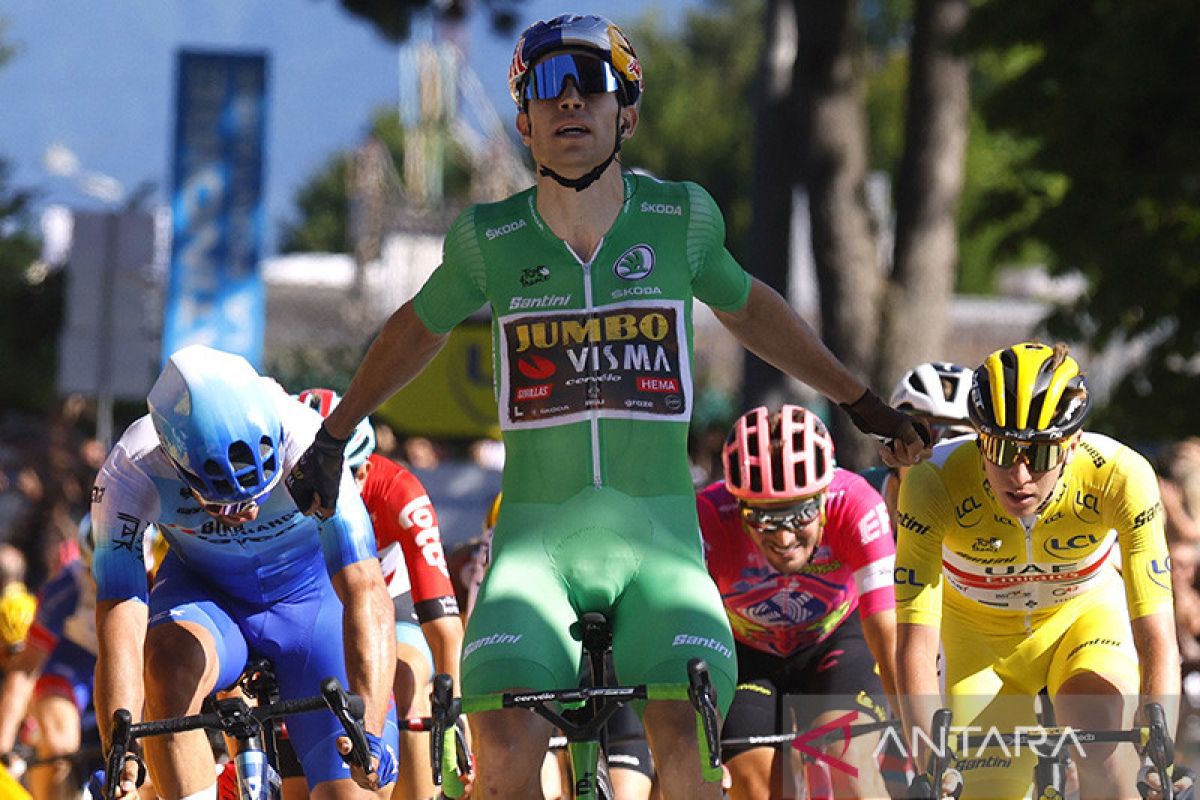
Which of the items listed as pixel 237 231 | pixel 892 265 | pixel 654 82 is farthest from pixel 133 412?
pixel 654 82

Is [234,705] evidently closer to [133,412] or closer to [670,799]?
[670,799]

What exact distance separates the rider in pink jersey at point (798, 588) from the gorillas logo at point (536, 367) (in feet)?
6.98

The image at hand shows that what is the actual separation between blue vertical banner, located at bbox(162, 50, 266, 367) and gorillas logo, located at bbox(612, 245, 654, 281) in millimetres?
13624

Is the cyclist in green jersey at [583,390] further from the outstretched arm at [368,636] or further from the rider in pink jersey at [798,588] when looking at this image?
the rider in pink jersey at [798,588]

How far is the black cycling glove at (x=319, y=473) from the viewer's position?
19.2ft

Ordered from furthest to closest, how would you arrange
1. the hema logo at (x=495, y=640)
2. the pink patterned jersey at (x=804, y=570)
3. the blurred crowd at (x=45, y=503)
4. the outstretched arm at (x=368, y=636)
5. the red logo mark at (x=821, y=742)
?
the blurred crowd at (x=45, y=503)
the pink patterned jersey at (x=804, y=570)
the red logo mark at (x=821, y=742)
the outstretched arm at (x=368, y=636)
the hema logo at (x=495, y=640)

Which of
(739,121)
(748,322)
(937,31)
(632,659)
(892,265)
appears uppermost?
(739,121)

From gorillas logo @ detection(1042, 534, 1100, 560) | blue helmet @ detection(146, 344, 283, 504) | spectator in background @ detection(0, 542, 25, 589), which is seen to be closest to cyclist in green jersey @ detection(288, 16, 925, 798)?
blue helmet @ detection(146, 344, 283, 504)

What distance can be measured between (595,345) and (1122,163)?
11470 millimetres

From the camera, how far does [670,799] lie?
5270mm

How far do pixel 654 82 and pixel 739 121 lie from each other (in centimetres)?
927

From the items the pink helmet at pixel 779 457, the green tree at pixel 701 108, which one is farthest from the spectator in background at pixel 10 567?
the green tree at pixel 701 108

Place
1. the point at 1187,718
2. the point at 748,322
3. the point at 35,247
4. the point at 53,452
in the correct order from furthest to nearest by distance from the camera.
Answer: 1. the point at 35,247
2. the point at 53,452
3. the point at 1187,718
4. the point at 748,322

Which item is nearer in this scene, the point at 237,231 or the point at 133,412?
the point at 237,231
